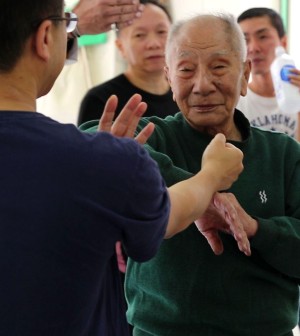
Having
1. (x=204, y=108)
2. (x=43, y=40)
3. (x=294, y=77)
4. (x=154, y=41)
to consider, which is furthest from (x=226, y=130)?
(x=154, y=41)

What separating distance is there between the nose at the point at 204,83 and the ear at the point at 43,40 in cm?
63

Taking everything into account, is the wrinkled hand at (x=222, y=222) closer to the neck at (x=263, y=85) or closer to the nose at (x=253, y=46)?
the neck at (x=263, y=85)

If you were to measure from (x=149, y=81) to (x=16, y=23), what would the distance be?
1.70m

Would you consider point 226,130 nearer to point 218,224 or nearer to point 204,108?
point 204,108

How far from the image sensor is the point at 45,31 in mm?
939

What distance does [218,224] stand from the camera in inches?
51.8

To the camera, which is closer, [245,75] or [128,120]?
[128,120]

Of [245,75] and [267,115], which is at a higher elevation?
[245,75]

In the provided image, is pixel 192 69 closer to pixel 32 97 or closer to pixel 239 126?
pixel 239 126

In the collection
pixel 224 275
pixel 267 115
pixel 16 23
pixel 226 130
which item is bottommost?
pixel 267 115

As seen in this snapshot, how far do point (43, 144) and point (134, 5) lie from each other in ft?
4.01

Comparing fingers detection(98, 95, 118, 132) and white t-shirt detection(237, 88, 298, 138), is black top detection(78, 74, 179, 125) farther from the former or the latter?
fingers detection(98, 95, 118, 132)

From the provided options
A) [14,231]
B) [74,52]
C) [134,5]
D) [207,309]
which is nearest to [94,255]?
[14,231]

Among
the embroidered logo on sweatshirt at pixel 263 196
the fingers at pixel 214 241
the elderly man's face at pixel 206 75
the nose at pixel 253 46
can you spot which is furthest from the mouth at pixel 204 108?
the nose at pixel 253 46
